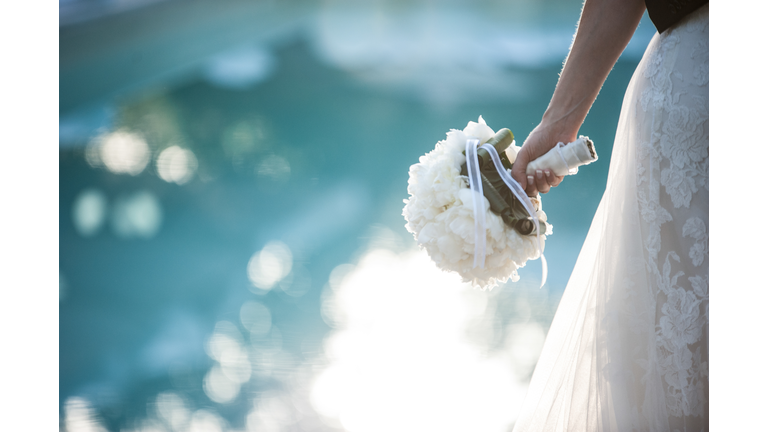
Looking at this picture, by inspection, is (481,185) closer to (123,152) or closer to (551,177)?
(551,177)

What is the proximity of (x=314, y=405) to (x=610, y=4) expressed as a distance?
1354 mm

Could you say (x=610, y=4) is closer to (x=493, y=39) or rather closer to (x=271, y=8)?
(x=493, y=39)

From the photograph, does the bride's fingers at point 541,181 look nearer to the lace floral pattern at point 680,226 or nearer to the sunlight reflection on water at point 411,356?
the lace floral pattern at point 680,226

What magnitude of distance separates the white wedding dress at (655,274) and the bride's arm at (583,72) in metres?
0.05

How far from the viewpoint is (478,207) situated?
546 millimetres

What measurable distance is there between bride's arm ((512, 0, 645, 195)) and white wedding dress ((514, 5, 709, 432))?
0.05 m

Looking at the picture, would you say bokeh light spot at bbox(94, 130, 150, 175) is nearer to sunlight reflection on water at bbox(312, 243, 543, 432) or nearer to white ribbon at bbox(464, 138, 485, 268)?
sunlight reflection on water at bbox(312, 243, 543, 432)

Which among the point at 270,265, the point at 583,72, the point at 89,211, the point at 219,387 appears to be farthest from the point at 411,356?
the point at 89,211

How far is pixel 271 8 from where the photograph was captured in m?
2.29

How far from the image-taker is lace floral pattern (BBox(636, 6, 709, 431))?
49 centimetres

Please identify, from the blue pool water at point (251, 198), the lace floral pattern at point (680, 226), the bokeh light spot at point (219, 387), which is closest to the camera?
the lace floral pattern at point (680, 226)

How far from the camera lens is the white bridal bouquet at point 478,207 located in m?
0.55

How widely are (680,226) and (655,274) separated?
7cm

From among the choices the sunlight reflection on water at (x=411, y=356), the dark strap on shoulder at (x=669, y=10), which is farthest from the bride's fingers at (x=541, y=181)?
the sunlight reflection on water at (x=411, y=356)
